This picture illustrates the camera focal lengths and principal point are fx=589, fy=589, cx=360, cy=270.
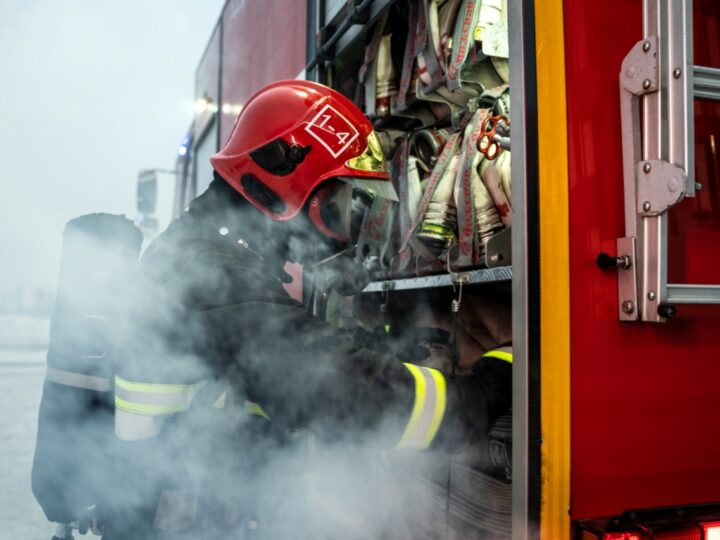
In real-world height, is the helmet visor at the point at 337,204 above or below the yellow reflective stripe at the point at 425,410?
above

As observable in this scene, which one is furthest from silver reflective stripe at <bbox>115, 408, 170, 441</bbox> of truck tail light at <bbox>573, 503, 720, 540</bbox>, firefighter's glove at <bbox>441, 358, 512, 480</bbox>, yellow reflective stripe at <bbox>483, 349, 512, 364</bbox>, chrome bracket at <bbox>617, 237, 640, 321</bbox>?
chrome bracket at <bbox>617, 237, 640, 321</bbox>

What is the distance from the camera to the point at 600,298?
1.12 meters

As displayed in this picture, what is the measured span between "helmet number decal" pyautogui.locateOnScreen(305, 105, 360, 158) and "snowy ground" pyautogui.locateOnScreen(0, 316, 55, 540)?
7.37 ft

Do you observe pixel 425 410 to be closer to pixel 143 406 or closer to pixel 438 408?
pixel 438 408

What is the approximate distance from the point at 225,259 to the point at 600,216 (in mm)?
876

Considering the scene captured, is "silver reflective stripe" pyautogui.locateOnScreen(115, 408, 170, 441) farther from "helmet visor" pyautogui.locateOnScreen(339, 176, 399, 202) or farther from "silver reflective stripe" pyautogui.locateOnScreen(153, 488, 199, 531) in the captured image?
"helmet visor" pyautogui.locateOnScreen(339, 176, 399, 202)

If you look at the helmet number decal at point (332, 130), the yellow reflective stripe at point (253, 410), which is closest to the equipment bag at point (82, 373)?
the yellow reflective stripe at point (253, 410)

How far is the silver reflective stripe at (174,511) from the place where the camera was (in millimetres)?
1687

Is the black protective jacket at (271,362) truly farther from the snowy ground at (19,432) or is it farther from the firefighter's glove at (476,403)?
the snowy ground at (19,432)

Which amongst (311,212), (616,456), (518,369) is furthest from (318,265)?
(616,456)

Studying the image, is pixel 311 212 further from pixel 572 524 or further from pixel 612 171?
Result: pixel 572 524

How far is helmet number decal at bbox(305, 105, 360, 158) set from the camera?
184cm

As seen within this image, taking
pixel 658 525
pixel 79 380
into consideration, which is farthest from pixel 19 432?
pixel 658 525

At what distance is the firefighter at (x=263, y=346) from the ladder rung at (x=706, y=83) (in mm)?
725
